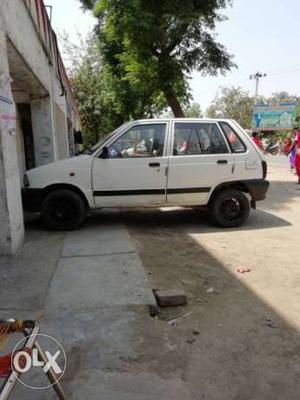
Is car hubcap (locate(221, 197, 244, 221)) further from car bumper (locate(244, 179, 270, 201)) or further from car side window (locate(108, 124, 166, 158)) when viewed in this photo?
car side window (locate(108, 124, 166, 158))

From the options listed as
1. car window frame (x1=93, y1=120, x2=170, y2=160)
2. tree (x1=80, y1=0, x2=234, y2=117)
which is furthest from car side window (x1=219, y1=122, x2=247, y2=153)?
tree (x1=80, y1=0, x2=234, y2=117)

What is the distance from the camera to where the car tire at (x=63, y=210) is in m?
6.60

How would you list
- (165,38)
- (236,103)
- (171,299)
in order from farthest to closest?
1. (236,103)
2. (165,38)
3. (171,299)

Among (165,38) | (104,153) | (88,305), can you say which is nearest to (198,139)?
(104,153)

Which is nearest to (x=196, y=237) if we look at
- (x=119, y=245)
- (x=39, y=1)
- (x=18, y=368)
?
(x=119, y=245)

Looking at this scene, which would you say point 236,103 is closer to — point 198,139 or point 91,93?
point 91,93

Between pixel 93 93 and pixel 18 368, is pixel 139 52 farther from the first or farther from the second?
pixel 93 93

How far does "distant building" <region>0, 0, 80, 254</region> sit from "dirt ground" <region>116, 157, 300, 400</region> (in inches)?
73.0

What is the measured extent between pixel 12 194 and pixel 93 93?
2194cm

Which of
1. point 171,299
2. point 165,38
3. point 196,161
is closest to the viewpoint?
point 171,299

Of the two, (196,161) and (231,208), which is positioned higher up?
(196,161)

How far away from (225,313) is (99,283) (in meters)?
1.34

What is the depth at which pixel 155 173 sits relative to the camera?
6.72m

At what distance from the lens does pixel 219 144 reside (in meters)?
6.91
